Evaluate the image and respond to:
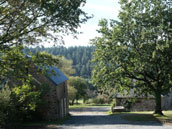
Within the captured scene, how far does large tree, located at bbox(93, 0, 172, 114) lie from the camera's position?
25.0 m

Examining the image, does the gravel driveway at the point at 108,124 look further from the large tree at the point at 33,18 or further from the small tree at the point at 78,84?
the small tree at the point at 78,84

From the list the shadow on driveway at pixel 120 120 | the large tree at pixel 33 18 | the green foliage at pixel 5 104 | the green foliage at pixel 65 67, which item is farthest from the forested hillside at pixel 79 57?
the large tree at pixel 33 18

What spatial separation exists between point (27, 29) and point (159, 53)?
49.8 ft

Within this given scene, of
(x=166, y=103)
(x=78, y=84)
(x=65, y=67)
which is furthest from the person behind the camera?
(x=65, y=67)

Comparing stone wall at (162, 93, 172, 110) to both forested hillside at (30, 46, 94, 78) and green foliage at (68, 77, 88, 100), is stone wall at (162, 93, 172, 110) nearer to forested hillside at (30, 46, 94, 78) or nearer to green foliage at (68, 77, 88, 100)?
green foliage at (68, 77, 88, 100)

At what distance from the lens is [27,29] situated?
13.5 metres

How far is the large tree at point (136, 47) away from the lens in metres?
25.0

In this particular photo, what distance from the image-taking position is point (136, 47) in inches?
1023

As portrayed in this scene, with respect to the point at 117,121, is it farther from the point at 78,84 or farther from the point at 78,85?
the point at 78,85

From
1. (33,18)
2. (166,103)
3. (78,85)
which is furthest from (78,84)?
(33,18)

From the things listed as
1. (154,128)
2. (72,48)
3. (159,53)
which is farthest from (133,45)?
(72,48)

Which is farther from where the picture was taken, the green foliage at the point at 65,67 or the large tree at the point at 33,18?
the green foliage at the point at 65,67

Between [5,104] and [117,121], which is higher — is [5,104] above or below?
above

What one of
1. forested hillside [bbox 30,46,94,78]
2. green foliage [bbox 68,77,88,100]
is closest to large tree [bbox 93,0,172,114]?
green foliage [bbox 68,77,88,100]
